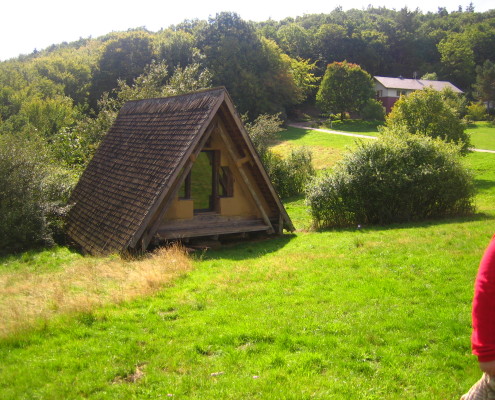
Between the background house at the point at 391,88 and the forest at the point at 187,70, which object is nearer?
the forest at the point at 187,70

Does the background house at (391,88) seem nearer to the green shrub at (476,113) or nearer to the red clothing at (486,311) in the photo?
the green shrub at (476,113)

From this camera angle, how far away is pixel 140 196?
14172 mm

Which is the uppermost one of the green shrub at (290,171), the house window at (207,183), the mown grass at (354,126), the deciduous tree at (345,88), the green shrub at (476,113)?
the deciduous tree at (345,88)

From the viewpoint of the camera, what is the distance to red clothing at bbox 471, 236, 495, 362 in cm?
330

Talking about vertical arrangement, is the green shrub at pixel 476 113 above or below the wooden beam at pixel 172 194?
above

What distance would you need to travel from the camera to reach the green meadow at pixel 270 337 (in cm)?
563

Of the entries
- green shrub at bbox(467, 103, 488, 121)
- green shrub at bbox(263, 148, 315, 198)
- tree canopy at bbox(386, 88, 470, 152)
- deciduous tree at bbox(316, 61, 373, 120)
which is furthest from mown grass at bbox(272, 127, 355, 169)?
green shrub at bbox(467, 103, 488, 121)

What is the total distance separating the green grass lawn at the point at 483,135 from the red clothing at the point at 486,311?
40009 millimetres

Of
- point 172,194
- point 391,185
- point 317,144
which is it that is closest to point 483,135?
point 317,144

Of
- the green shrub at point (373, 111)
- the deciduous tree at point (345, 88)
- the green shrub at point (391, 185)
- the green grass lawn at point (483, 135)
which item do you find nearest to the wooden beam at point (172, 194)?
the green shrub at point (391, 185)

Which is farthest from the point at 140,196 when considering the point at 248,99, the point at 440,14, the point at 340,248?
the point at 440,14

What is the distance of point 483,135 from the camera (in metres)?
52.9

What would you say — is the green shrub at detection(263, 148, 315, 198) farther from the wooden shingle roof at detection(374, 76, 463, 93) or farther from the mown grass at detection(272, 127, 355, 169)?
the wooden shingle roof at detection(374, 76, 463, 93)

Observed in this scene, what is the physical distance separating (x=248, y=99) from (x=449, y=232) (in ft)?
149
